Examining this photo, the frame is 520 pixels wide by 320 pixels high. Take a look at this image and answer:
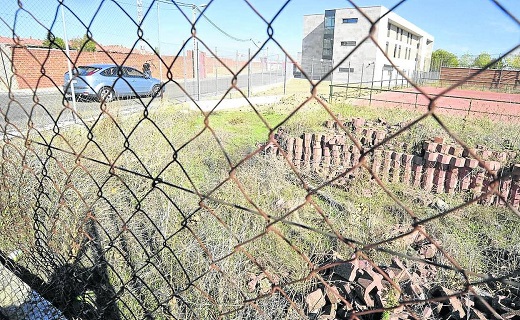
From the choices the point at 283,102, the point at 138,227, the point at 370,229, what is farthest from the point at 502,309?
the point at 283,102

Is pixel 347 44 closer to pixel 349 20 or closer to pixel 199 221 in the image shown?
pixel 349 20

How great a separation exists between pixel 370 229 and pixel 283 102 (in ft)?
31.7

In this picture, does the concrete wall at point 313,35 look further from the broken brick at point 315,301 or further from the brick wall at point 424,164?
the broken brick at point 315,301

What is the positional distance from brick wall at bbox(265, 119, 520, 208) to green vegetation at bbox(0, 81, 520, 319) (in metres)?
0.20

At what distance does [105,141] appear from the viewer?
178 inches

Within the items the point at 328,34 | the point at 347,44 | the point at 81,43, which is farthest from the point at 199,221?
the point at 328,34

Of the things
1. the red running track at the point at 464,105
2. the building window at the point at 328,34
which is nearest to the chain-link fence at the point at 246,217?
the red running track at the point at 464,105

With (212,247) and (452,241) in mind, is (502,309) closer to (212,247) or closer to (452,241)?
(452,241)

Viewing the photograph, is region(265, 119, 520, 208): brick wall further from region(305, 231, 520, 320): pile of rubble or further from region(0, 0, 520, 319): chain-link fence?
region(305, 231, 520, 320): pile of rubble

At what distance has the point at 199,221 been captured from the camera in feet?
9.84

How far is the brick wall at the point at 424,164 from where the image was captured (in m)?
4.42

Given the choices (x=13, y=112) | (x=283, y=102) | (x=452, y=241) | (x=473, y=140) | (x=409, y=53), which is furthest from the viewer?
(x=409, y=53)

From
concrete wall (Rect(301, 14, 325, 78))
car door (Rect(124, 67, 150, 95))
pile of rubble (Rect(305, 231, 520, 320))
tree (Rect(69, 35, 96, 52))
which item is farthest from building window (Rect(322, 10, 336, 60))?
pile of rubble (Rect(305, 231, 520, 320))

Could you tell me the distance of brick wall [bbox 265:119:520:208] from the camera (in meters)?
4.42
